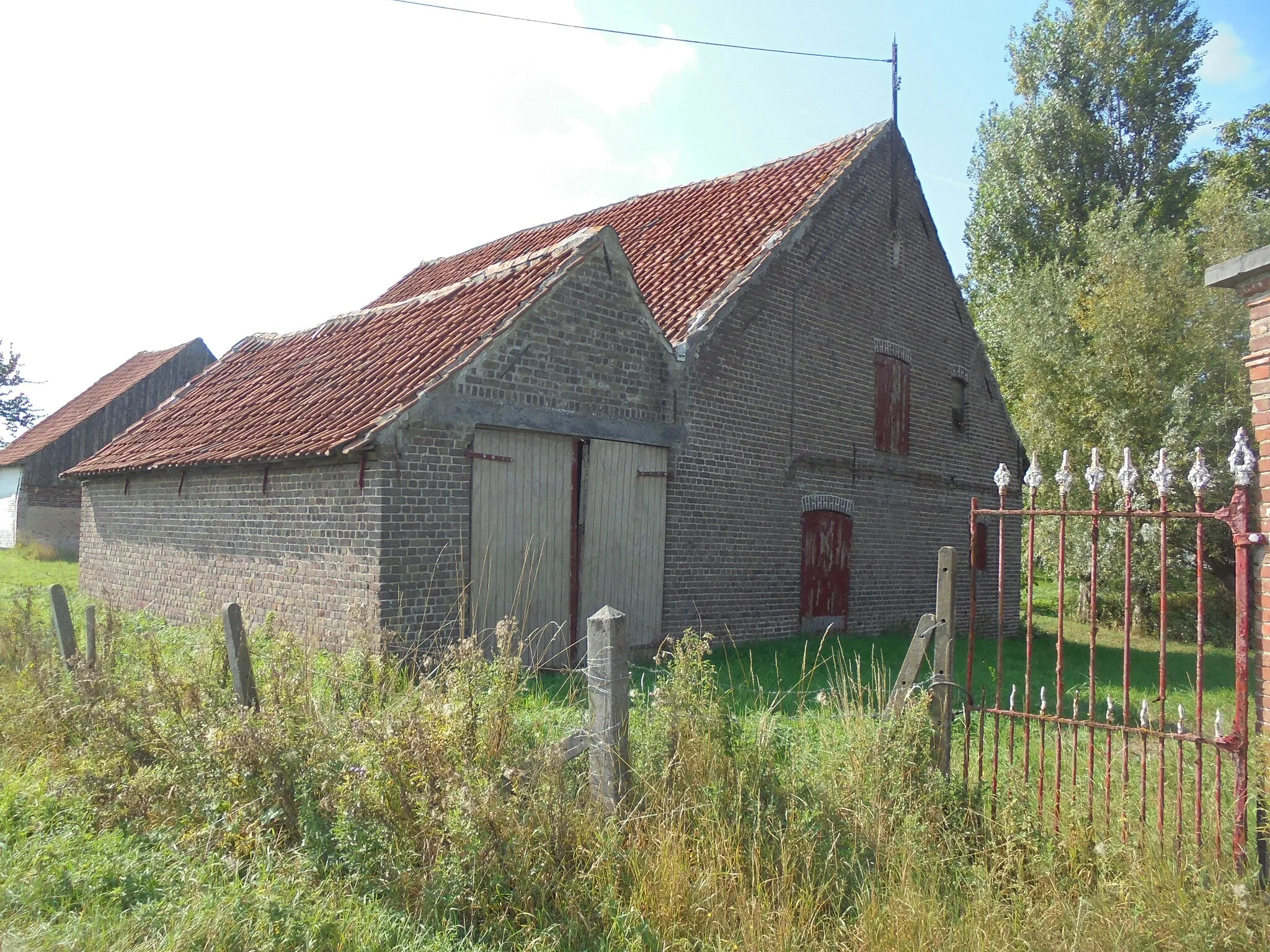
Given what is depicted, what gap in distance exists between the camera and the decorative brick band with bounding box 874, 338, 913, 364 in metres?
14.1

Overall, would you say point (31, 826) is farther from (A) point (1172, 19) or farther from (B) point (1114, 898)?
(A) point (1172, 19)

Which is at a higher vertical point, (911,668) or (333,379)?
(333,379)

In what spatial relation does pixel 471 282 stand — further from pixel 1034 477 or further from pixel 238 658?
pixel 1034 477

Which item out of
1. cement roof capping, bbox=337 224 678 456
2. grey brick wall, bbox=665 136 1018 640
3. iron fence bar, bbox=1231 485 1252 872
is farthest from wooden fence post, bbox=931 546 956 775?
cement roof capping, bbox=337 224 678 456

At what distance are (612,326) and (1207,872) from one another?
7.23 metres

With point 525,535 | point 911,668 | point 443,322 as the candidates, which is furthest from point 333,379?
point 911,668

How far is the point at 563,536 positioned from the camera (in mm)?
9523

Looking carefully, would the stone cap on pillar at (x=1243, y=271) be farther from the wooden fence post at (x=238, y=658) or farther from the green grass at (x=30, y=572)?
the green grass at (x=30, y=572)

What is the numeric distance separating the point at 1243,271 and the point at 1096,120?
24.6 meters

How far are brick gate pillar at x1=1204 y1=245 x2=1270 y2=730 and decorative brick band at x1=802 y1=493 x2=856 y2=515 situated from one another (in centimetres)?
781

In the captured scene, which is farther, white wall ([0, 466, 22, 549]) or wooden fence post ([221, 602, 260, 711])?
white wall ([0, 466, 22, 549])

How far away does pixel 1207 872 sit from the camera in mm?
4219

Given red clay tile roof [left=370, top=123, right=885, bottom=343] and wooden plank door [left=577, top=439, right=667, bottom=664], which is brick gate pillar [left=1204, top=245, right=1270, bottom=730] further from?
red clay tile roof [left=370, top=123, right=885, bottom=343]

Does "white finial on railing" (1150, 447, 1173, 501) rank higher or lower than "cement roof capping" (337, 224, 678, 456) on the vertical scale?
lower
